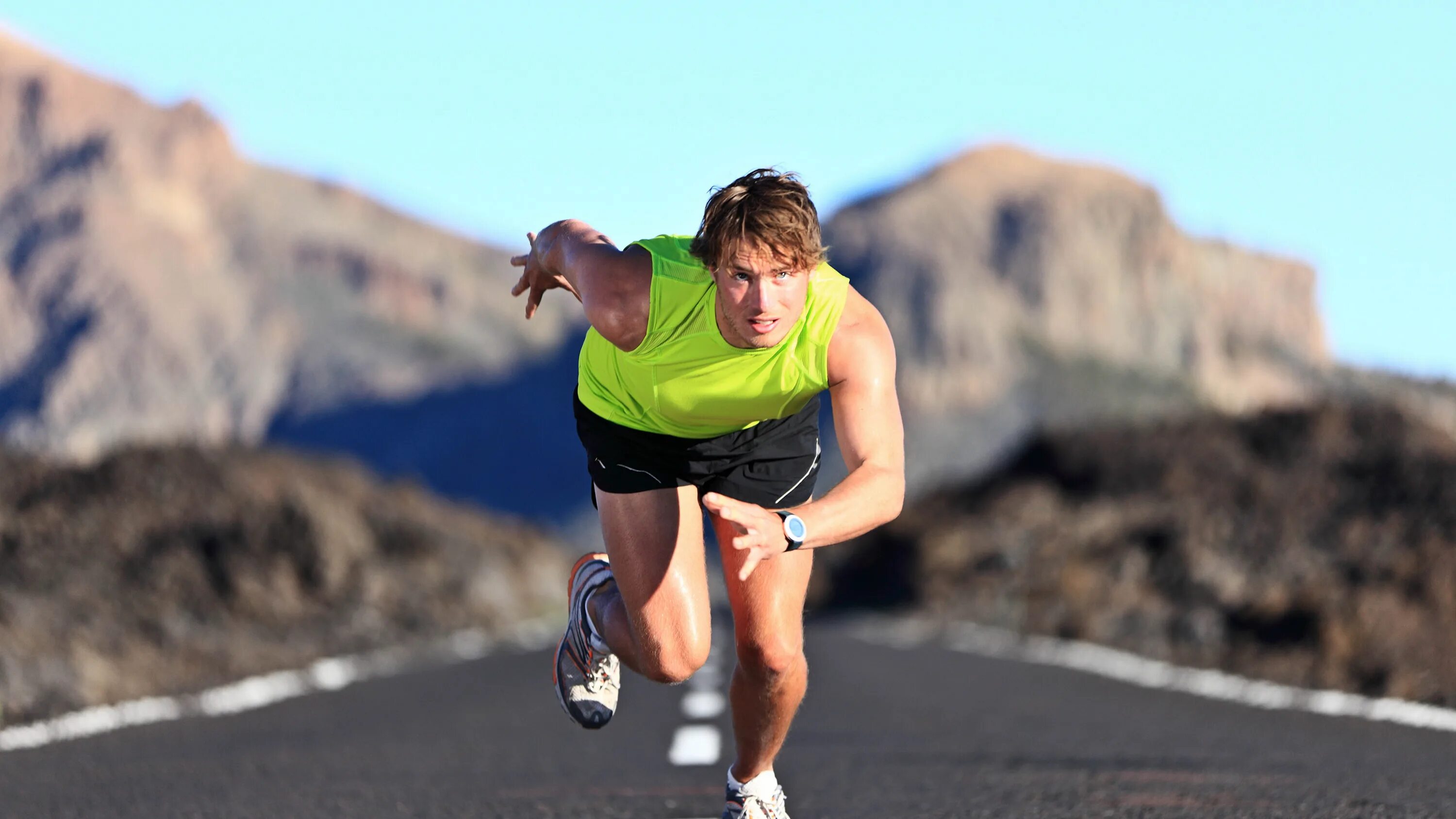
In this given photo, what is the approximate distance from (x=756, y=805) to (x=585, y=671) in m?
0.77

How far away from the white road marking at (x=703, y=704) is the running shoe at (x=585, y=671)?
4.75 m

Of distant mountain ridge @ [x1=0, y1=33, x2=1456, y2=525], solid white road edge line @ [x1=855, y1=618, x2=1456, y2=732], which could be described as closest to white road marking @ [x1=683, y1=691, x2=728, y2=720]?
solid white road edge line @ [x1=855, y1=618, x2=1456, y2=732]

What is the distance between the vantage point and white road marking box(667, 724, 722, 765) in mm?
8758

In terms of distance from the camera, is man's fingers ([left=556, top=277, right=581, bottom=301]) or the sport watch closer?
the sport watch

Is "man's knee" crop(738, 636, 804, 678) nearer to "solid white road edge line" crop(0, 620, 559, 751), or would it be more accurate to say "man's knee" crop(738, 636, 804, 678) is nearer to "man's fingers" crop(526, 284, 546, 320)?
"man's fingers" crop(526, 284, 546, 320)

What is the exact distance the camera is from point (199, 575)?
73.2ft

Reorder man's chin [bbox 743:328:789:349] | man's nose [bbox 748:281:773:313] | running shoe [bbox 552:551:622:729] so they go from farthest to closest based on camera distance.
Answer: running shoe [bbox 552:551:622:729], man's chin [bbox 743:328:789:349], man's nose [bbox 748:281:773:313]

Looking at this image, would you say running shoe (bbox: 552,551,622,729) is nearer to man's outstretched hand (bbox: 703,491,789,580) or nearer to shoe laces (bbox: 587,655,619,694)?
shoe laces (bbox: 587,655,619,694)

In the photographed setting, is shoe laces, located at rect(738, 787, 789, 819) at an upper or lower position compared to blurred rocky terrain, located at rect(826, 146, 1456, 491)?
upper

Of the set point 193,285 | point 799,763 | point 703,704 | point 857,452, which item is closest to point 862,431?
point 857,452

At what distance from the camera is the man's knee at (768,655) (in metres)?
5.95

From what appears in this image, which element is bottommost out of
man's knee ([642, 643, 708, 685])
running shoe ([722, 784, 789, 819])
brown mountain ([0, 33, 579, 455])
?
brown mountain ([0, 33, 579, 455])

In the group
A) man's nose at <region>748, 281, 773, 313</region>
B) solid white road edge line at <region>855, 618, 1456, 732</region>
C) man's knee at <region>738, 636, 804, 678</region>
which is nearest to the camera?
man's nose at <region>748, 281, 773, 313</region>

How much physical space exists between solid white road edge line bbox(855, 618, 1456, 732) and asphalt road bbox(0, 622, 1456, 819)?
42cm
